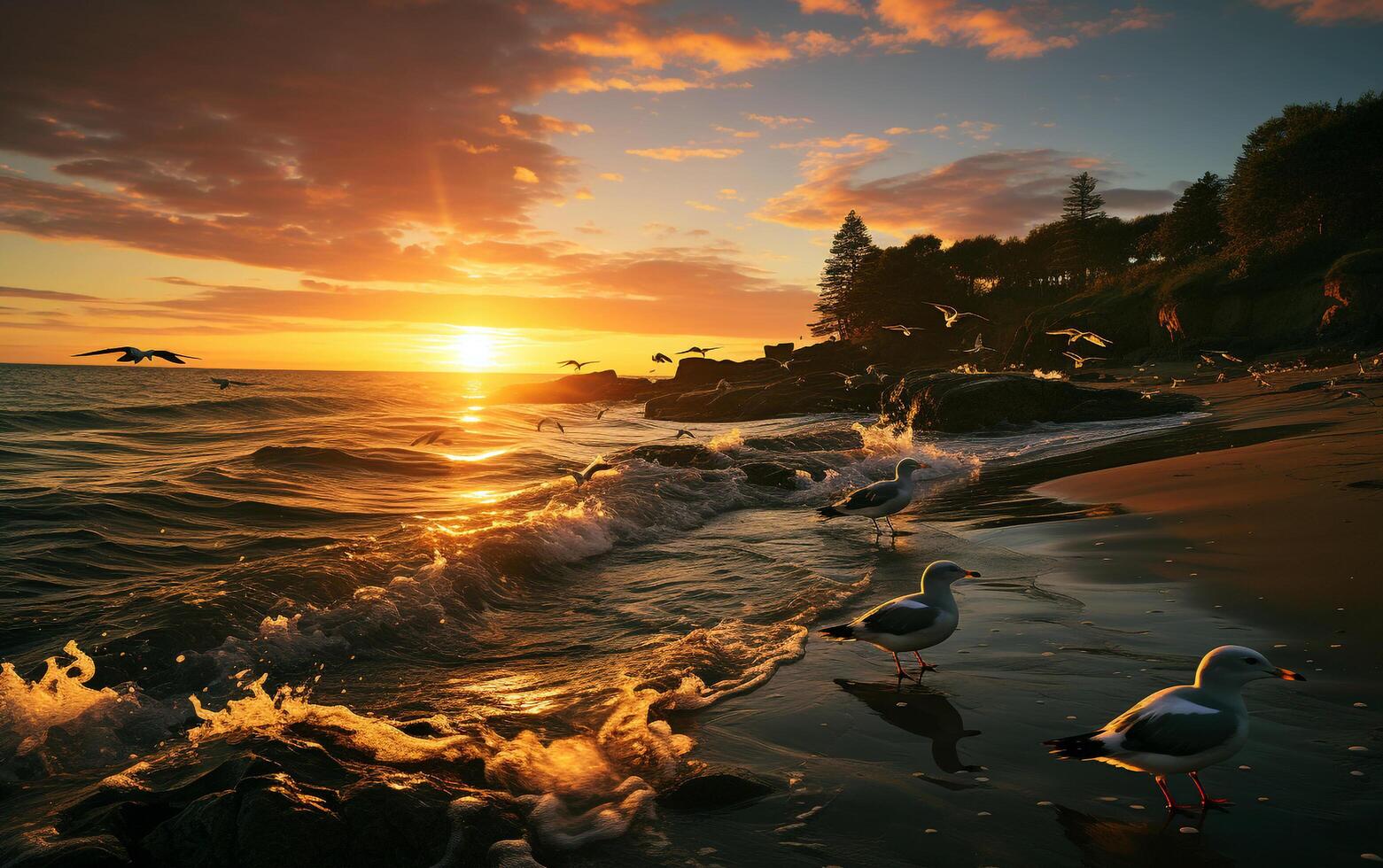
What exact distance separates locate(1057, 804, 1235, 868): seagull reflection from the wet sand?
1cm

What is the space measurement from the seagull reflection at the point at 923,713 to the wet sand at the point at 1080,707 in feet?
0.06

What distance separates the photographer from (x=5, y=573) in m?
10.2

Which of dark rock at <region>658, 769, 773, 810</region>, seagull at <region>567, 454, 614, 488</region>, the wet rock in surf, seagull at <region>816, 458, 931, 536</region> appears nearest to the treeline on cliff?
the wet rock in surf

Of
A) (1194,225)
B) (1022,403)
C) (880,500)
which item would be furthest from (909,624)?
(1194,225)

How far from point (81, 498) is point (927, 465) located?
1897 centimetres

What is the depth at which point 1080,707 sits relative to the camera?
5012mm

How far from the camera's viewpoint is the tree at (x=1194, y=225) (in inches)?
3002

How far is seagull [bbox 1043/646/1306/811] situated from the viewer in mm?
3707

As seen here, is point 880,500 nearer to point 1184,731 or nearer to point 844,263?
point 1184,731

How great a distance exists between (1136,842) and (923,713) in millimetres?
1755

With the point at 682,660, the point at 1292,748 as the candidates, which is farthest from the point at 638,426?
the point at 1292,748

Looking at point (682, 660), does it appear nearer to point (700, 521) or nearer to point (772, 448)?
point (700, 521)

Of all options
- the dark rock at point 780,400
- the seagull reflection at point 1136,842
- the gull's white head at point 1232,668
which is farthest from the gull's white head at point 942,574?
the dark rock at point 780,400

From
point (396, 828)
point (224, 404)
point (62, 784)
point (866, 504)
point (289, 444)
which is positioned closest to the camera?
point (396, 828)
